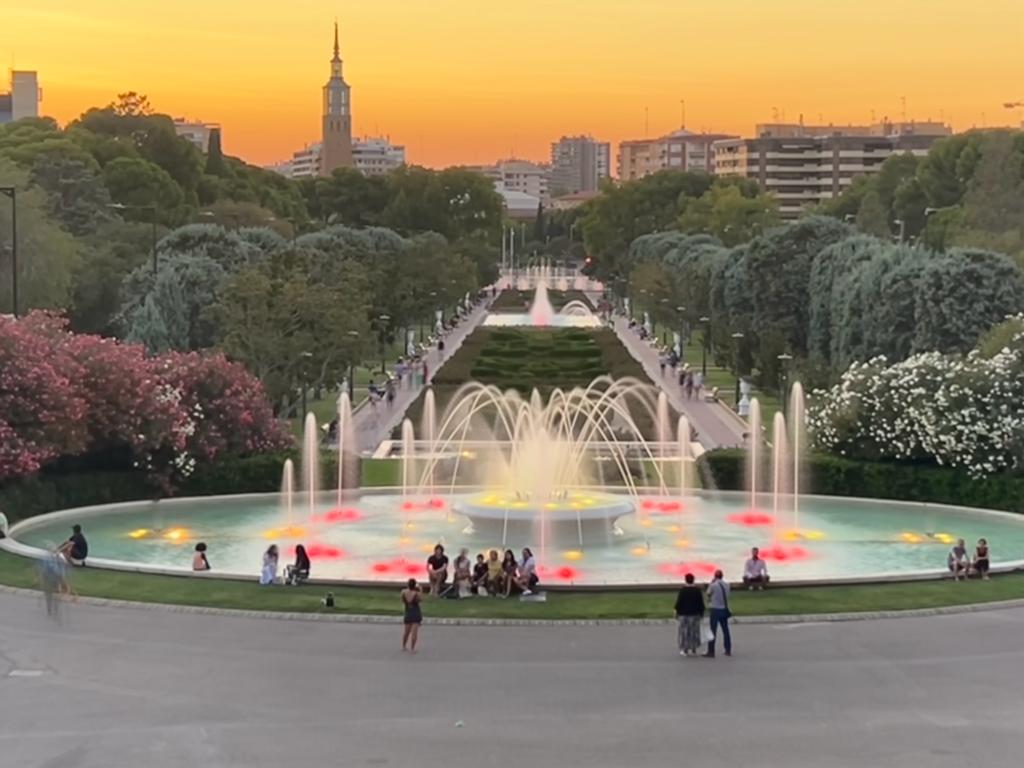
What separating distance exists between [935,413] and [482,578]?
1338 cm

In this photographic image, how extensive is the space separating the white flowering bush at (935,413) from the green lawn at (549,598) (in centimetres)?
818

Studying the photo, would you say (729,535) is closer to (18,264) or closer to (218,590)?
(218,590)

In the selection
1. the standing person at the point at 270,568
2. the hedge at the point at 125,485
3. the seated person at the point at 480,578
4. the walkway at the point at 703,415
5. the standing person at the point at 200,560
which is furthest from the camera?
the walkway at the point at 703,415

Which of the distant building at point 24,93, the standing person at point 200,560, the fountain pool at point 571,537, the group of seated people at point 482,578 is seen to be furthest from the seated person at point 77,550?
the distant building at point 24,93

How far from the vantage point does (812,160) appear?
628 feet

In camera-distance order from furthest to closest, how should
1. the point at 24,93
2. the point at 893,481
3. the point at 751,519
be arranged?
the point at 24,93 → the point at 893,481 → the point at 751,519

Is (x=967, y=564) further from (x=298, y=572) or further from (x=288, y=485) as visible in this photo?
(x=288, y=485)

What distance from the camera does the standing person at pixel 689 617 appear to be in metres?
18.7

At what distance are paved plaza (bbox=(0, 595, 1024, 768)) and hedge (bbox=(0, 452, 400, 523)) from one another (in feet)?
29.2

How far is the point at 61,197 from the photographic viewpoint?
7294 centimetres

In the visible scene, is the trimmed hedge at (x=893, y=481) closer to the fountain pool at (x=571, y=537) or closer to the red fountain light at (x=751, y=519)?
the fountain pool at (x=571, y=537)

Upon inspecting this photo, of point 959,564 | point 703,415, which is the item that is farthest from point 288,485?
point 703,415

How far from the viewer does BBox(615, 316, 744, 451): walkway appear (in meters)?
43.2

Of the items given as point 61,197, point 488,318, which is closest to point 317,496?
point 61,197
